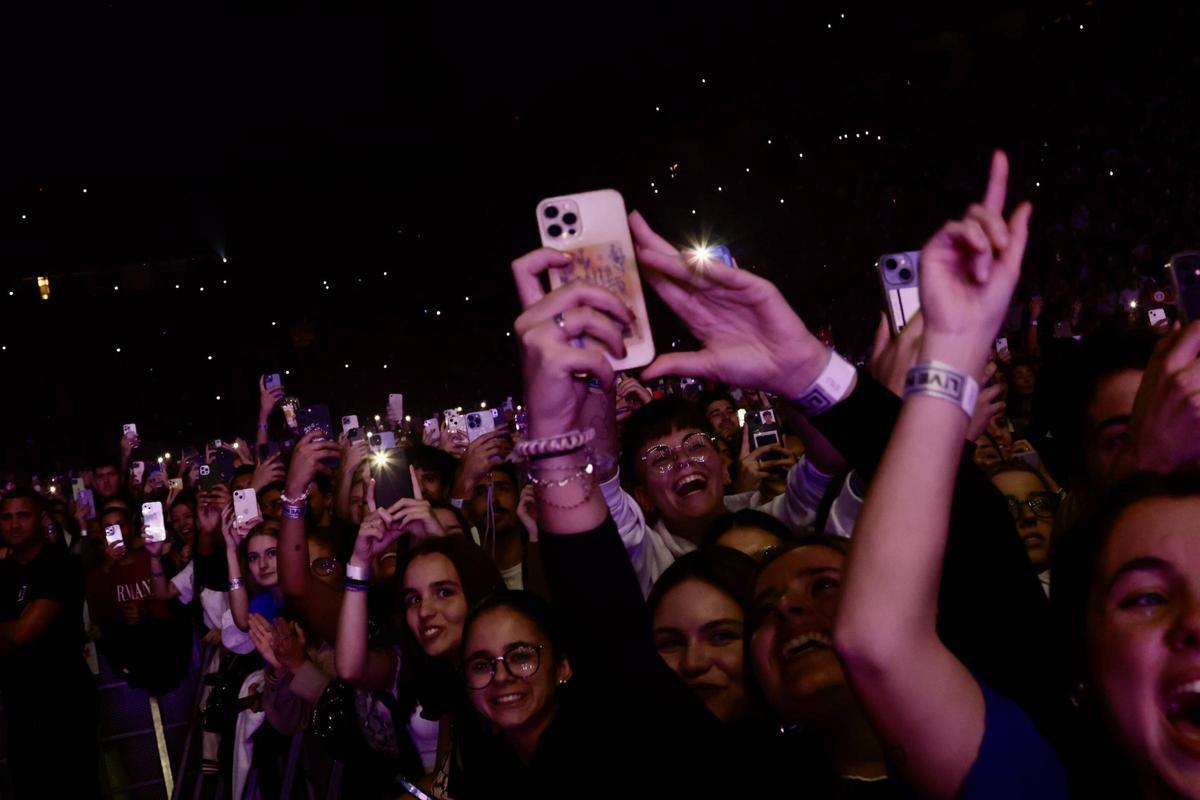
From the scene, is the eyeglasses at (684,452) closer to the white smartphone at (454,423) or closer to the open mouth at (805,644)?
the open mouth at (805,644)

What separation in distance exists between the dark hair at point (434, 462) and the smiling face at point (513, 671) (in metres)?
2.55

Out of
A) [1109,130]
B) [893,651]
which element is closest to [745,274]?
[893,651]

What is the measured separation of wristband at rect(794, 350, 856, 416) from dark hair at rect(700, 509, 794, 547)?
126 cm

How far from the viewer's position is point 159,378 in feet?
63.1

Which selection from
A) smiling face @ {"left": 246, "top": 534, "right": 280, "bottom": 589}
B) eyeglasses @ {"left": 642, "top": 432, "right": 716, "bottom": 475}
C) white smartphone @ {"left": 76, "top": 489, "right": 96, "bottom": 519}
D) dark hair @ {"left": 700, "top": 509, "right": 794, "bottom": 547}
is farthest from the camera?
white smartphone @ {"left": 76, "top": 489, "right": 96, "bottom": 519}

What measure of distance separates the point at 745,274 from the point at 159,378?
20.0 meters

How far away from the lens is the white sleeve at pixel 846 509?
7.78 ft

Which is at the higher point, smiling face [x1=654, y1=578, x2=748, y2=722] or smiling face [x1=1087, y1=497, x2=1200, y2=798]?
smiling face [x1=1087, y1=497, x2=1200, y2=798]

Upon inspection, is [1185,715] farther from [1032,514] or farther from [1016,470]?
[1016,470]

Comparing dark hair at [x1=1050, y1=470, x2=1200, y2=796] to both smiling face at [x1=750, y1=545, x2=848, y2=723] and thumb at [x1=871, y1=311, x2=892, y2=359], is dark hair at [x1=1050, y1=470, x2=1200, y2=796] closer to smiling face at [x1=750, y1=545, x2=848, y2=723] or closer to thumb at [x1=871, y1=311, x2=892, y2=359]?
smiling face at [x1=750, y1=545, x2=848, y2=723]

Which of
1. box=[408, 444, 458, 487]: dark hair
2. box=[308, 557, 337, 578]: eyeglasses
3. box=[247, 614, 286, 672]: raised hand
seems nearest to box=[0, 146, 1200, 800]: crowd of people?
box=[247, 614, 286, 672]: raised hand

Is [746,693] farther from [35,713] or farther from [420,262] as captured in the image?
[420,262]

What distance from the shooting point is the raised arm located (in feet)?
3.48

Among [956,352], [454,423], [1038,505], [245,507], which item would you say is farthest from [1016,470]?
[454,423]
